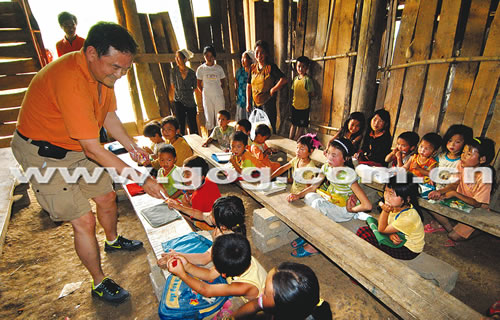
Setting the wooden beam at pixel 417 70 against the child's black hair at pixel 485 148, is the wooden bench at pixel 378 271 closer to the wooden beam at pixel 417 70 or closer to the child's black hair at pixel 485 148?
the child's black hair at pixel 485 148

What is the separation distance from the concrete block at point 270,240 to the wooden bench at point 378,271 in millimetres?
454

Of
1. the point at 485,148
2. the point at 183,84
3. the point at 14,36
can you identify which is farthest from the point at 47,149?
the point at 14,36

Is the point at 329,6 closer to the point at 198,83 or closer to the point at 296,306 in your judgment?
the point at 198,83

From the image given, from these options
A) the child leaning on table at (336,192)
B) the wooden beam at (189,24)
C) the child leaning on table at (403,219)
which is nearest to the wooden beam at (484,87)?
the child leaning on table at (336,192)

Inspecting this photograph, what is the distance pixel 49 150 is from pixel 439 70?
4271 millimetres

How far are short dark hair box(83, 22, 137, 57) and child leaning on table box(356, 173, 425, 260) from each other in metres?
2.21

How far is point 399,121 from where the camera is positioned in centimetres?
368

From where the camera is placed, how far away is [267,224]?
2.67m

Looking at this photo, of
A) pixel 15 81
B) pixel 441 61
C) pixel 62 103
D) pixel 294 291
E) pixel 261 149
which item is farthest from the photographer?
pixel 15 81

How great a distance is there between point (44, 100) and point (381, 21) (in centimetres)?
440

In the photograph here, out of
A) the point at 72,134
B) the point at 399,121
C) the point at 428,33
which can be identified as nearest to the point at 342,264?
the point at 72,134

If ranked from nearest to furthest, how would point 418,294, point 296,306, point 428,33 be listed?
point 296,306
point 418,294
point 428,33

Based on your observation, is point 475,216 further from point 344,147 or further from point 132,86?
point 132,86

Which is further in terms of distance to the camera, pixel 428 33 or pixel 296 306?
pixel 428 33
